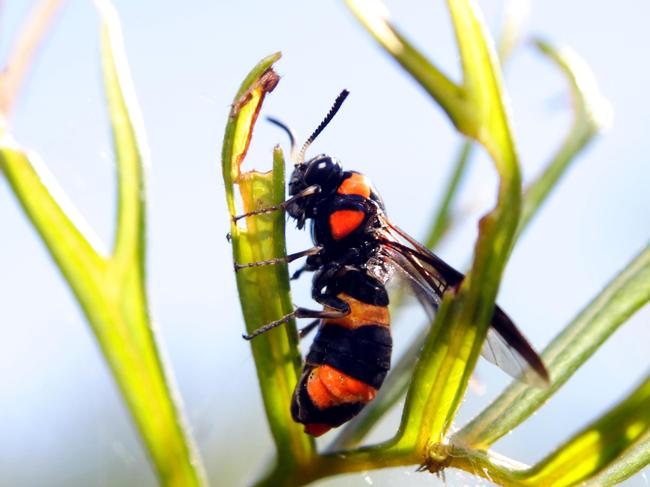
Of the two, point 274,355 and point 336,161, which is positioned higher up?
point 336,161

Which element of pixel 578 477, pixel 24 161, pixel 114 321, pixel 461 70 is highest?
pixel 461 70

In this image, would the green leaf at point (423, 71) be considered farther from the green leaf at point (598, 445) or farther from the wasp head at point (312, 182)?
the wasp head at point (312, 182)

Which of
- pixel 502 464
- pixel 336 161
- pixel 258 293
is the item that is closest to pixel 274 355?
pixel 258 293

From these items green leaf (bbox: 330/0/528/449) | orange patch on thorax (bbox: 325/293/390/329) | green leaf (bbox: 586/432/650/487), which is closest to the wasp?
orange patch on thorax (bbox: 325/293/390/329)

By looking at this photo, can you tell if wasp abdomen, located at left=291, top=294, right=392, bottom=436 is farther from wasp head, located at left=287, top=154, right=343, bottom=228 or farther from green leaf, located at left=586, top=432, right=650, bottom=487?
green leaf, located at left=586, top=432, right=650, bottom=487

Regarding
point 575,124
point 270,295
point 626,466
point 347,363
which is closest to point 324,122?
point 347,363

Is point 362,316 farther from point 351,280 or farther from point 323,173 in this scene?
point 323,173

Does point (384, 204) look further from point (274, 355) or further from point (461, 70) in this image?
point (461, 70)

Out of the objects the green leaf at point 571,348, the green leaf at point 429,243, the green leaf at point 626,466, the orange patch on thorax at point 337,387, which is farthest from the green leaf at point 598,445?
the orange patch on thorax at point 337,387
